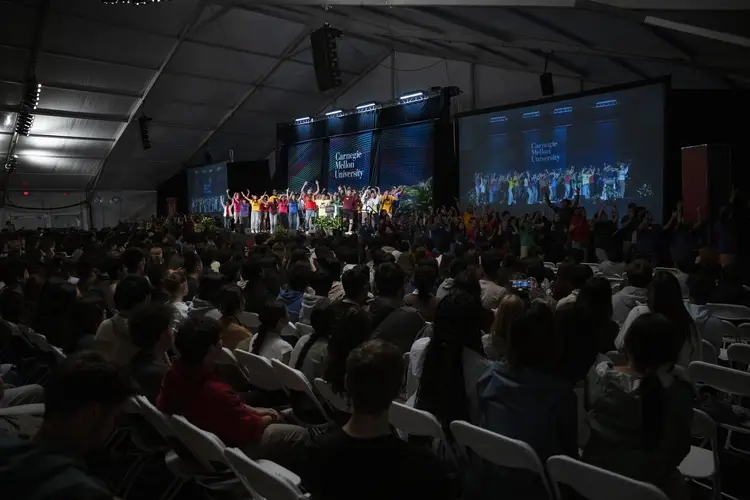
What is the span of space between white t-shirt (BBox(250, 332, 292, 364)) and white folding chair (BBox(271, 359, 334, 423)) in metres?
0.43

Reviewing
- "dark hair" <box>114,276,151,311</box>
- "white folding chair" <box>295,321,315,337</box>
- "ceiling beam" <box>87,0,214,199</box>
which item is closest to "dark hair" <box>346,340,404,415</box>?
"white folding chair" <box>295,321,315,337</box>

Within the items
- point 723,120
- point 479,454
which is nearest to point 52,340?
point 479,454

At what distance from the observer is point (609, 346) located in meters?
3.50

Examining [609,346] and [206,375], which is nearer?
[206,375]

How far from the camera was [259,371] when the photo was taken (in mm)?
3480

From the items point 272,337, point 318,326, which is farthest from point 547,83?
point 318,326

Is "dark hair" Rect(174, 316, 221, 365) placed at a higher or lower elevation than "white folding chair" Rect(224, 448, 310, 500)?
higher

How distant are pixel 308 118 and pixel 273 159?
4.56 meters

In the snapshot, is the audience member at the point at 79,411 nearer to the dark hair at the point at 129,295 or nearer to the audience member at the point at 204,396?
the audience member at the point at 204,396

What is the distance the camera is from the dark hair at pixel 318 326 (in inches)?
130

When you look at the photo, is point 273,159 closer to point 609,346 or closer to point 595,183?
point 595,183

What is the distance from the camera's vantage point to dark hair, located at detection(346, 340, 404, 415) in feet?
5.48

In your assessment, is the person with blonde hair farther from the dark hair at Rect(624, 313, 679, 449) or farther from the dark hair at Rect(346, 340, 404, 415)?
the dark hair at Rect(346, 340, 404, 415)

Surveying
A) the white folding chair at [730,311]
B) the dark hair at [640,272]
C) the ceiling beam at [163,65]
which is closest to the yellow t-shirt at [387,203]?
the ceiling beam at [163,65]
